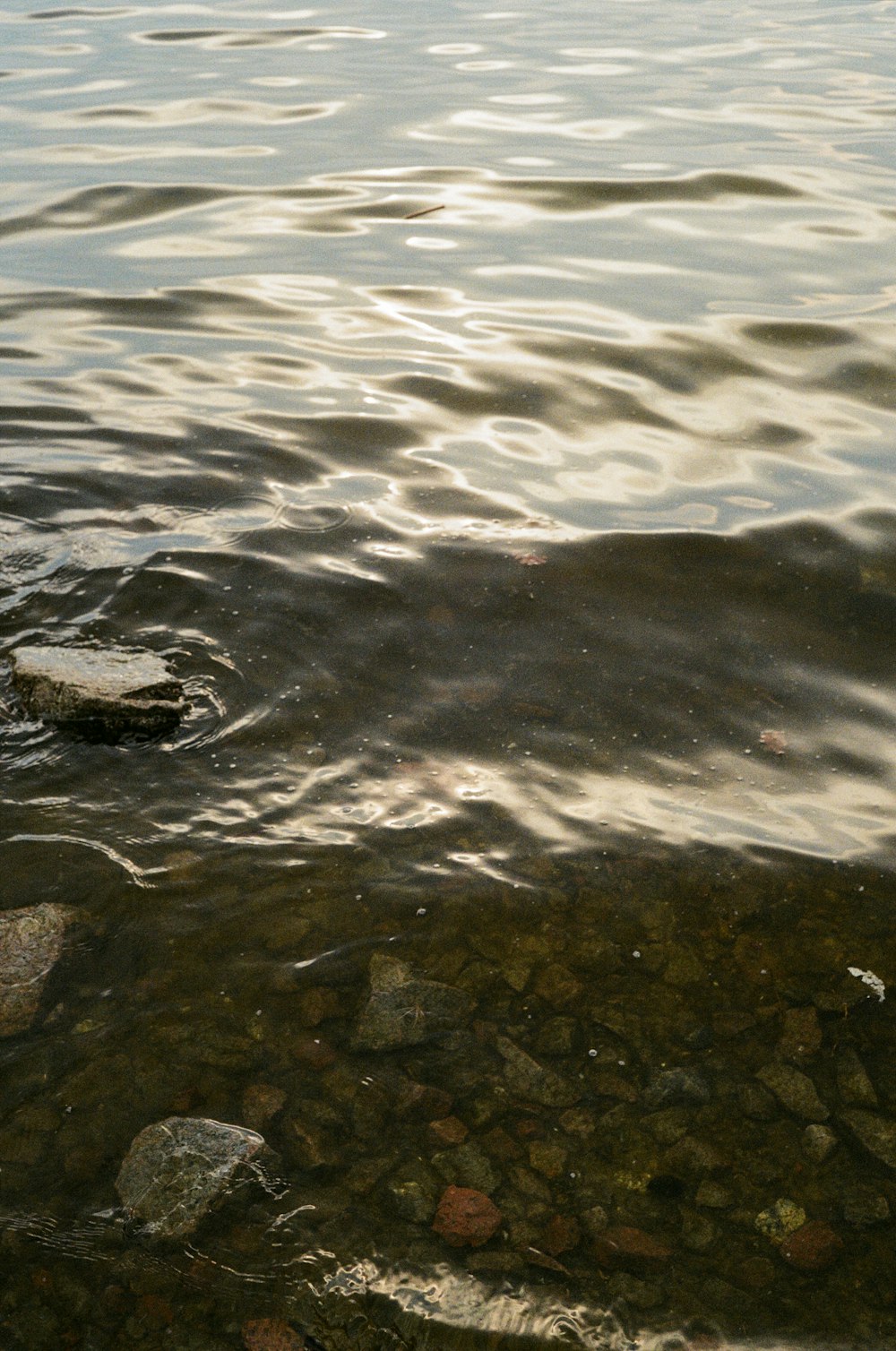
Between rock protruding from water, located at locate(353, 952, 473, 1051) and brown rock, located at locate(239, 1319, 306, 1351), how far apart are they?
73 cm

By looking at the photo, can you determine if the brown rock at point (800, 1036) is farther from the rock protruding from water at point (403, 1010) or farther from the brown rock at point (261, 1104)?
the brown rock at point (261, 1104)

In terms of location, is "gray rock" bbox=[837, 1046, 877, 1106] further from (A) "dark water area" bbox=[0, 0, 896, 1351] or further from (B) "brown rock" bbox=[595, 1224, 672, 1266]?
(B) "brown rock" bbox=[595, 1224, 672, 1266]

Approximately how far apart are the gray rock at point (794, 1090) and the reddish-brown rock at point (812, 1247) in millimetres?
290

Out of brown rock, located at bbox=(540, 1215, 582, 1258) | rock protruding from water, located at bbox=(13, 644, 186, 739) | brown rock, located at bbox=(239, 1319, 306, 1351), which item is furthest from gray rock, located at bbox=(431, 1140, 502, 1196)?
rock protruding from water, located at bbox=(13, 644, 186, 739)

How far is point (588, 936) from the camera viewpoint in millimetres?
3453

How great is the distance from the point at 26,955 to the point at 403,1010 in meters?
1.06

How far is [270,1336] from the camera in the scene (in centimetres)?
253

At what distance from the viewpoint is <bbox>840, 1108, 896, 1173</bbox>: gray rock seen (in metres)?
2.87

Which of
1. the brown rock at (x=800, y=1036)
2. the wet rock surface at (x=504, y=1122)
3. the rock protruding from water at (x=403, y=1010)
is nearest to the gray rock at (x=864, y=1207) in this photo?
the wet rock surface at (x=504, y=1122)

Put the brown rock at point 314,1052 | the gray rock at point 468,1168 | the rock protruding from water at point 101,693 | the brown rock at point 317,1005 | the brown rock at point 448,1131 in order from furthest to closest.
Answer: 1. the rock protruding from water at point 101,693
2. the brown rock at point 317,1005
3. the brown rock at point 314,1052
4. the brown rock at point 448,1131
5. the gray rock at point 468,1168

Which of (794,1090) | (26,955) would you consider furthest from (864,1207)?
(26,955)

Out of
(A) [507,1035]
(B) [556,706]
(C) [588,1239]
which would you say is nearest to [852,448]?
(B) [556,706]

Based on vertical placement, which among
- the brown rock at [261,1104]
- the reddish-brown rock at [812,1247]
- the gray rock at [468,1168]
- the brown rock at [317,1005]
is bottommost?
the reddish-brown rock at [812,1247]

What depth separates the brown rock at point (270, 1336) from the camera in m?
2.52
